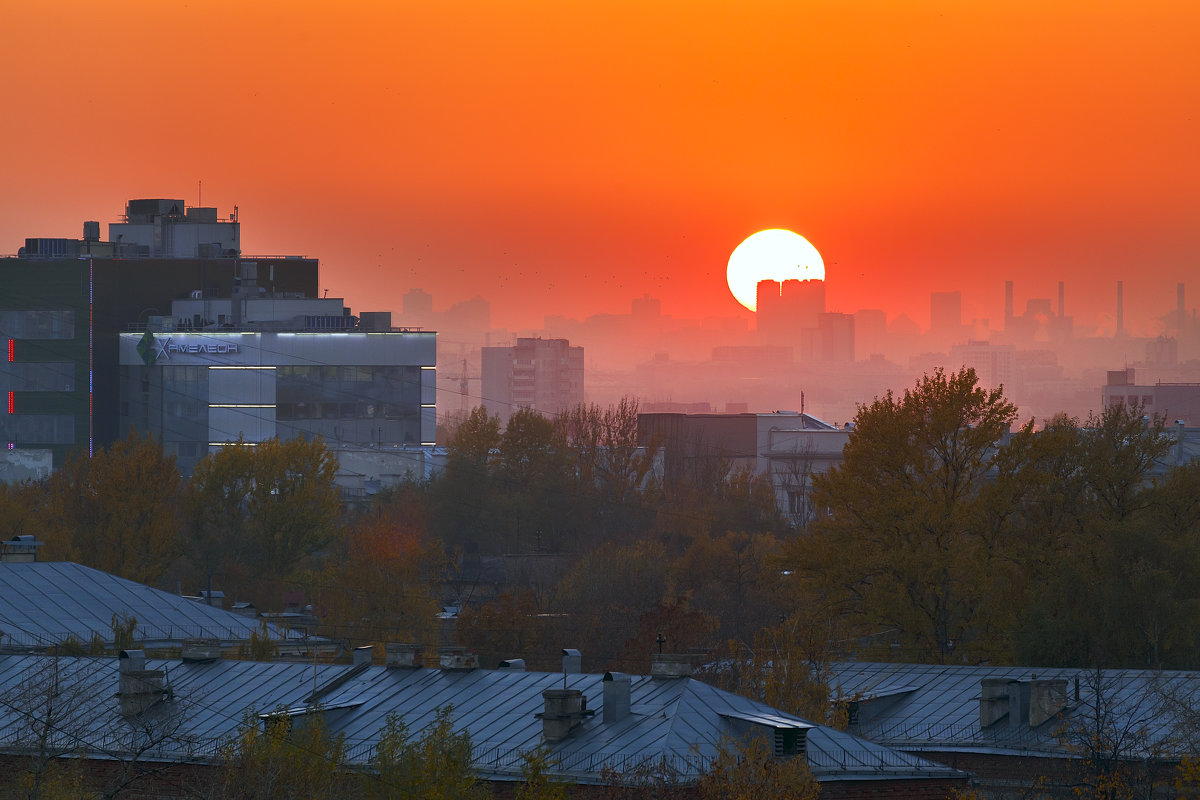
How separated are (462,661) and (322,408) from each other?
117639 millimetres

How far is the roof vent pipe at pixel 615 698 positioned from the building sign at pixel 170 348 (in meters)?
120

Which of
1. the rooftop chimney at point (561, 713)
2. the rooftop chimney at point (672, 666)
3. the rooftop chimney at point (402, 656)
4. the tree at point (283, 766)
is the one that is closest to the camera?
the tree at point (283, 766)

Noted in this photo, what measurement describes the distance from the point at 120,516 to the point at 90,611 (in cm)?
4926

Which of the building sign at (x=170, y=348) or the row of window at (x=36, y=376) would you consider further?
the row of window at (x=36, y=376)

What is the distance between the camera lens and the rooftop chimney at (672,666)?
39.4 metres

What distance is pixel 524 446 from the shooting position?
134750mm

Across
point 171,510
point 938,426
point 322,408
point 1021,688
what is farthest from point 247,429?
point 1021,688

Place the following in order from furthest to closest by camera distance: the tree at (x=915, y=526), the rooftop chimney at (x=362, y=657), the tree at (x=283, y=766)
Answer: the tree at (x=915, y=526)
the rooftop chimney at (x=362, y=657)
the tree at (x=283, y=766)

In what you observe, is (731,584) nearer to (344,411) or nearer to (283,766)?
(283,766)

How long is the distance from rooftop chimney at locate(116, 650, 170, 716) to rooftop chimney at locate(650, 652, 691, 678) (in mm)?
10747

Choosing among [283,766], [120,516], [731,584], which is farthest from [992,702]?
[120,516]

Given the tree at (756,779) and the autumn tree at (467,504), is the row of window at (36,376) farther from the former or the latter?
the tree at (756,779)

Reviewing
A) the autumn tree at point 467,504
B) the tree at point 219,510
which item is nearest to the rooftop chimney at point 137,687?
the tree at point 219,510

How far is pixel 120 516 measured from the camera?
335 feet
